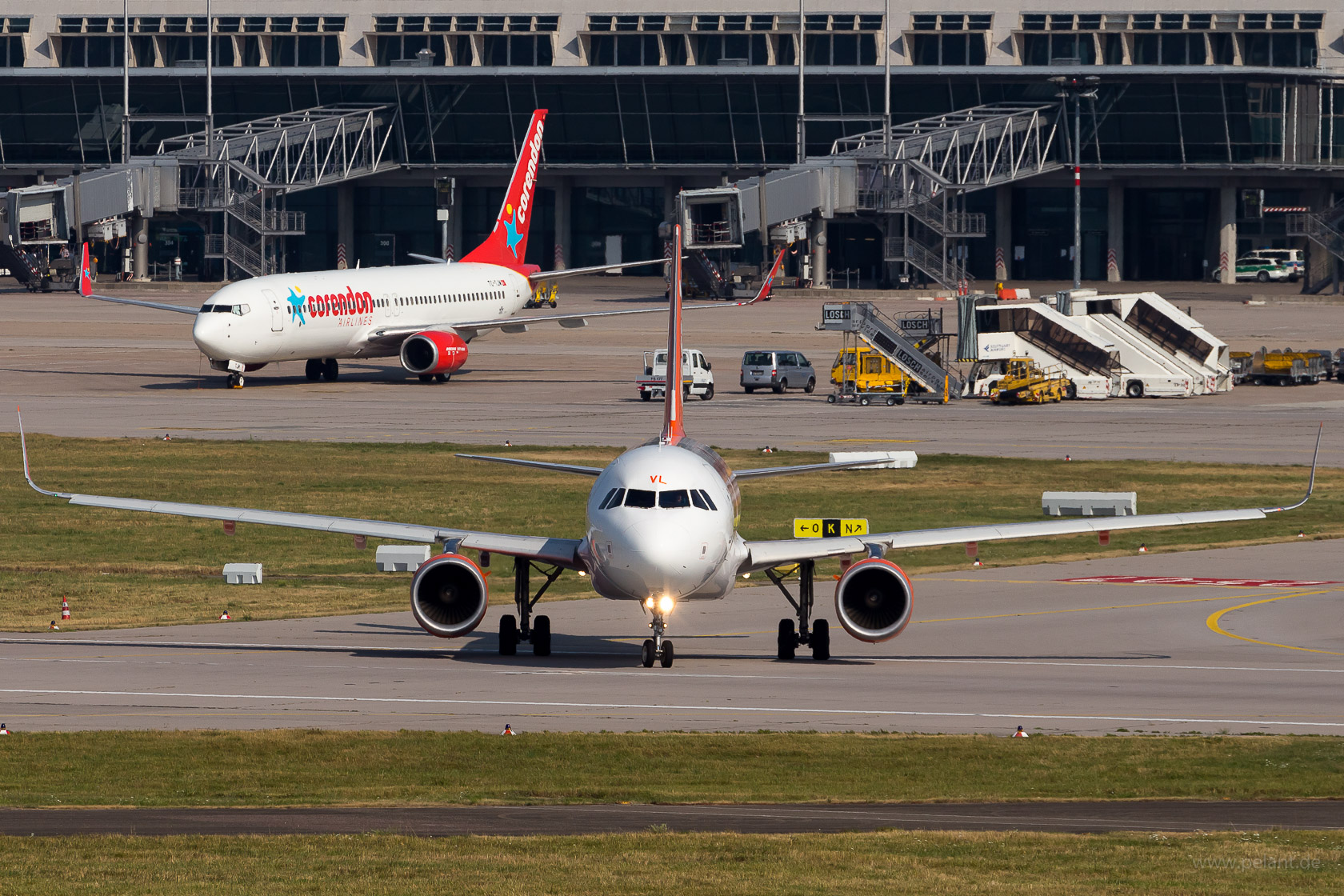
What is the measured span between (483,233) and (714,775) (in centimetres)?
14662

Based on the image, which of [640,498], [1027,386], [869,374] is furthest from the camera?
[869,374]

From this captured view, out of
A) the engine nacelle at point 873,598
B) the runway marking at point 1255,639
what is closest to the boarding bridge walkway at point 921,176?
the runway marking at point 1255,639

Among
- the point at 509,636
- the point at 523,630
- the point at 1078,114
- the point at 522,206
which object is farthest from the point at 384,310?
the point at 509,636

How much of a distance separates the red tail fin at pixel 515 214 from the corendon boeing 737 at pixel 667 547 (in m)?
69.9

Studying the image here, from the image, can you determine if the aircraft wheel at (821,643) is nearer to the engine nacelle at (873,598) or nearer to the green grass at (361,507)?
the engine nacelle at (873,598)

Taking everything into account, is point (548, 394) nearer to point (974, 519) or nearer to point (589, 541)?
point (974, 519)

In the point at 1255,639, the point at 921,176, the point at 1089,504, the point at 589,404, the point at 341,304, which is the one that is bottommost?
the point at 1255,639

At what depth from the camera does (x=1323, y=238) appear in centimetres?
14012

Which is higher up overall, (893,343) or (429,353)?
(893,343)

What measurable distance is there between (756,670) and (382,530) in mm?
6529

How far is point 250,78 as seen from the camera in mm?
159375

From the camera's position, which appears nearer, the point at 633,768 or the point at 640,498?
the point at 633,768

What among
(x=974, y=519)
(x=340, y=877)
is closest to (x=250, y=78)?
(x=974, y=519)

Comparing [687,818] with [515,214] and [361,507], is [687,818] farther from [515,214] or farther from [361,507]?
[515,214]
